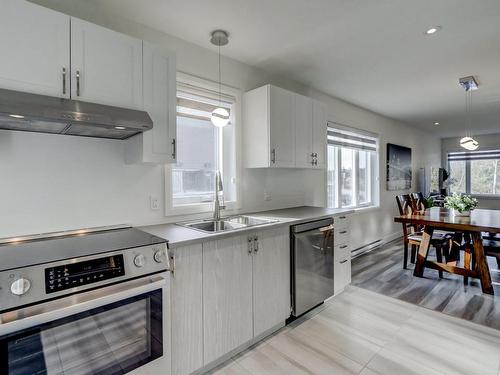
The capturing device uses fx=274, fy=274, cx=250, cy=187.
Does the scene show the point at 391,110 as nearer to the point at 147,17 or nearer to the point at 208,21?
the point at 208,21

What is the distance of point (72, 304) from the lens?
122 centimetres

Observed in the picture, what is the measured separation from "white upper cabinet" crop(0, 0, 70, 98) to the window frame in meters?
0.93

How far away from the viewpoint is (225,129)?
2799mm

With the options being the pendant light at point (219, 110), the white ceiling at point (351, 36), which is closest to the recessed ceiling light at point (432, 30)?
the white ceiling at point (351, 36)

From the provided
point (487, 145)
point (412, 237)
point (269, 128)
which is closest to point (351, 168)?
point (412, 237)

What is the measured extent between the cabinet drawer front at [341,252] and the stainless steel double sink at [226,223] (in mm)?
935

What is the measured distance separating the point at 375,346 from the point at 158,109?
241 centimetres

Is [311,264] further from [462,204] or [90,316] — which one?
[462,204]

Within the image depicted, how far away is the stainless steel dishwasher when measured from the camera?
2381mm

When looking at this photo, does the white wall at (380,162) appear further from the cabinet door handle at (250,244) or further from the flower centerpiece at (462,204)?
the cabinet door handle at (250,244)

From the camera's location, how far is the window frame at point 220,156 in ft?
7.43

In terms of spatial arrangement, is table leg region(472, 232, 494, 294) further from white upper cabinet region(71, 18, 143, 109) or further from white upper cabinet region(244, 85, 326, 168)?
white upper cabinet region(71, 18, 143, 109)

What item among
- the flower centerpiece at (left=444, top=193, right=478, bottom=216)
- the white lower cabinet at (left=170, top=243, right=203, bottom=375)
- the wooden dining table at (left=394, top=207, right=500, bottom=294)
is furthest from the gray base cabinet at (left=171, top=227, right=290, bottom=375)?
the flower centerpiece at (left=444, top=193, right=478, bottom=216)

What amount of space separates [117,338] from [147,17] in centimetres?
214
